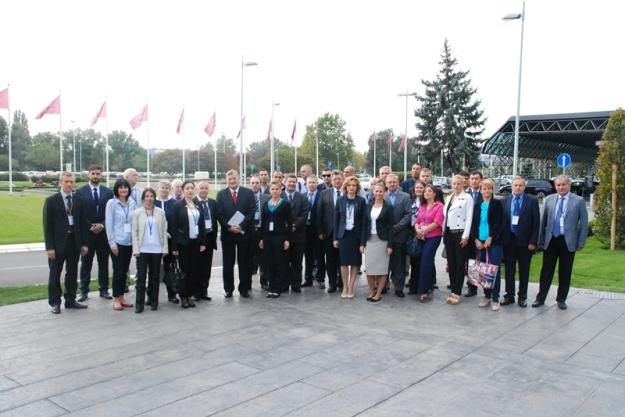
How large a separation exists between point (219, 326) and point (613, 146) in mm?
10923

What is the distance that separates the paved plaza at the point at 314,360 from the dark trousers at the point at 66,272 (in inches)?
10.7

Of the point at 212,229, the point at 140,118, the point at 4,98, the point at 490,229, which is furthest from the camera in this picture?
the point at 140,118

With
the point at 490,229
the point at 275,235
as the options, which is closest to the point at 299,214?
the point at 275,235

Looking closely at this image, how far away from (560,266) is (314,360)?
4.30 metres

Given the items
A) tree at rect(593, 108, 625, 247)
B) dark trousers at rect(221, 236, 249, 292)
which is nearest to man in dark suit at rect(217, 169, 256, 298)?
dark trousers at rect(221, 236, 249, 292)

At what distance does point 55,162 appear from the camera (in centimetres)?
8838

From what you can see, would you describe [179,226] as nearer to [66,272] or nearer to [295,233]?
[66,272]

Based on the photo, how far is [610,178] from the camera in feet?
42.7

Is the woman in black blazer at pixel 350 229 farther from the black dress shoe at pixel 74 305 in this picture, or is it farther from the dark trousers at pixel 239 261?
the black dress shoe at pixel 74 305

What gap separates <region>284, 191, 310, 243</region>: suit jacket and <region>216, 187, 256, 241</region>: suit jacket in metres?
0.73

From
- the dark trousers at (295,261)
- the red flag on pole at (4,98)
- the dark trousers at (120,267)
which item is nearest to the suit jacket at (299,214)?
the dark trousers at (295,261)

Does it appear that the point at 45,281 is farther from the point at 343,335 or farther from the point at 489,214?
the point at 489,214

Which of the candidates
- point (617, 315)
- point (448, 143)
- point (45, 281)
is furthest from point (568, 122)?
point (45, 281)

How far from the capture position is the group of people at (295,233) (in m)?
7.39
